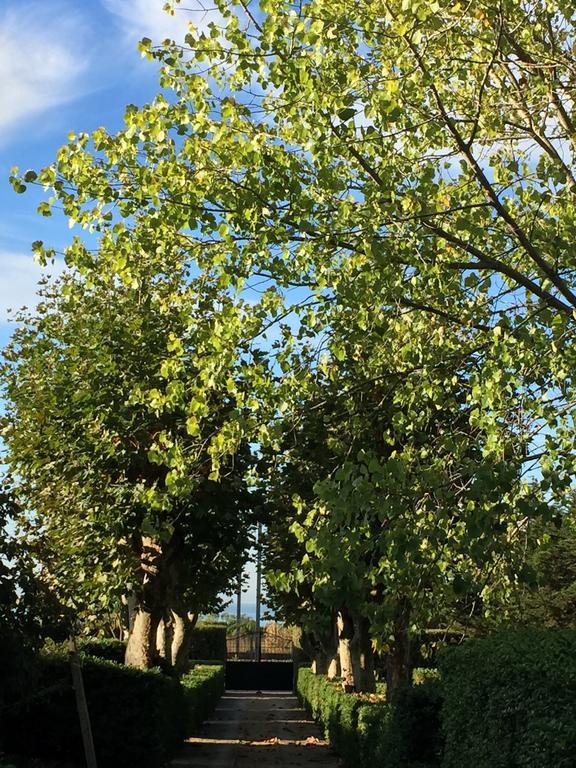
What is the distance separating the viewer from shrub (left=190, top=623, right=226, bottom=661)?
5856cm

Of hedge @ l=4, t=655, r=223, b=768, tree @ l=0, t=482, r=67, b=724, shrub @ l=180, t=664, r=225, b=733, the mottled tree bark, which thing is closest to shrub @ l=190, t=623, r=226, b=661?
shrub @ l=180, t=664, r=225, b=733

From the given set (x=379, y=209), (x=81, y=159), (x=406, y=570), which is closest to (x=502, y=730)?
(x=406, y=570)

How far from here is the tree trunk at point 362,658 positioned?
22.1 m

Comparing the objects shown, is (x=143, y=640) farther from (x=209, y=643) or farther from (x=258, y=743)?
(x=209, y=643)

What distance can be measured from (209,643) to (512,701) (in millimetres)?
54491

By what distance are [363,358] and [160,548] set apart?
25.0 ft

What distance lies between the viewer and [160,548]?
1741 cm

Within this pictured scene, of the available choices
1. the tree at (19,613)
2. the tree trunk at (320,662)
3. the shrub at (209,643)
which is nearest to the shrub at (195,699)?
the tree trunk at (320,662)

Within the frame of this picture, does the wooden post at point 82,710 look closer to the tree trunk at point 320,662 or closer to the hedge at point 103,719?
the hedge at point 103,719

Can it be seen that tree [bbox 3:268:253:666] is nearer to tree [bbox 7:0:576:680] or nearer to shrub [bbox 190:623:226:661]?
tree [bbox 7:0:576:680]

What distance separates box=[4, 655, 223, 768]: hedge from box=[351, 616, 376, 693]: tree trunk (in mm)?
7305

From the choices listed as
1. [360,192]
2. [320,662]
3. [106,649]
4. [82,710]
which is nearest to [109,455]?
[82,710]

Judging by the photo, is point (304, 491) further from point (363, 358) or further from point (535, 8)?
point (535, 8)

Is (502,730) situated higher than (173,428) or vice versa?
(173,428)
